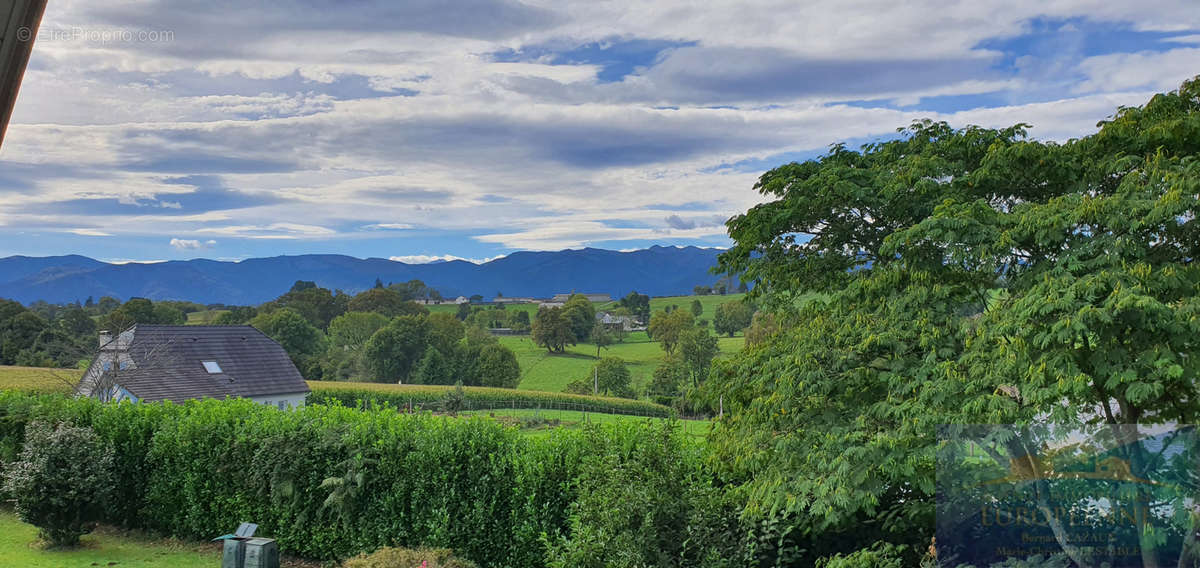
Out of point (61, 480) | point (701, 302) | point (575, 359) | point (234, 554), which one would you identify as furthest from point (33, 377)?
point (701, 302)

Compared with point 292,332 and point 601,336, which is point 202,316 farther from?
point 601,336

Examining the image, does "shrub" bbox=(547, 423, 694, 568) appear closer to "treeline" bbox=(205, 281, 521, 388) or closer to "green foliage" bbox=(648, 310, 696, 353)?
"treeline" bbox=(205, 281, 521, 388)

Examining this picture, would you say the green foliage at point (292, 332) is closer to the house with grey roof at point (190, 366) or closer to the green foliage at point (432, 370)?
the green foliage at point (432, 370)

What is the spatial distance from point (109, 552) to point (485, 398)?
37.7 meters

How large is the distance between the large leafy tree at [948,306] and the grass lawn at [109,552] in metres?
7.10

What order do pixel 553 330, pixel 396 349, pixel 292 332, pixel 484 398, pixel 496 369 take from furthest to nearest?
pixel 553 330 → pixel 496 369 → pixel 396 349 → pixel 292 332 → pixel 484 398

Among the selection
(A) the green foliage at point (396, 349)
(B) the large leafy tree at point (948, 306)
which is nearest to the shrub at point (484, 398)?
(A) the green foliage at point (396, 349)

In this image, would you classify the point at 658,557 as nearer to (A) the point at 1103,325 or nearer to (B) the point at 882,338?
(B) the point at 882,338

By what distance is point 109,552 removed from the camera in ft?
32.8

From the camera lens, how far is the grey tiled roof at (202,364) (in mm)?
28933

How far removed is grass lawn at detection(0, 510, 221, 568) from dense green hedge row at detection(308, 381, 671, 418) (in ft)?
111

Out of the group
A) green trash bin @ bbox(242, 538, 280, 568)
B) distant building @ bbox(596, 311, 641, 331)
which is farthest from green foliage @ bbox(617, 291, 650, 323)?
green trash bin @ bbox(242, 538, 280, 568)

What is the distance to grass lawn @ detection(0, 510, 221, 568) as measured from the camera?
9.50 meters

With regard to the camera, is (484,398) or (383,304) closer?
(484,398)
